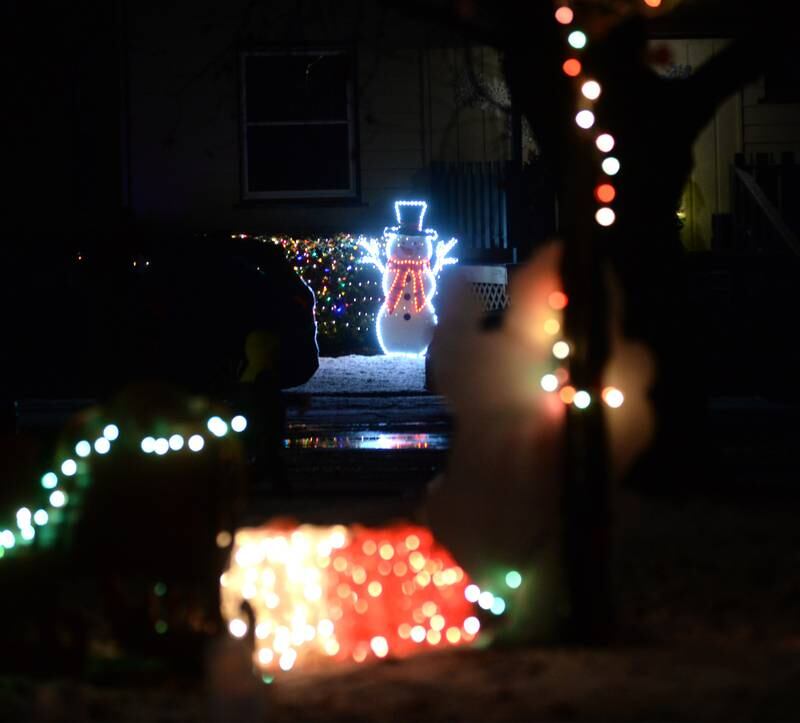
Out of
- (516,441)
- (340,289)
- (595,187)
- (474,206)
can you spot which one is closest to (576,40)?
(595,187)

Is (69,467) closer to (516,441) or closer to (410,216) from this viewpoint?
(516,441)

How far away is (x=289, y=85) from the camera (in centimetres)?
2106

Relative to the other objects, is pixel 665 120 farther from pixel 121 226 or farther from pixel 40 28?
pixel 40 28

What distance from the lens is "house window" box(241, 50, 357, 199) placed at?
68.9 feet

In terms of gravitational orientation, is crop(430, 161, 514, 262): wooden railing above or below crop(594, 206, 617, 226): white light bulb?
above

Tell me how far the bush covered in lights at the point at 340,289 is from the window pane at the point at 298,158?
942mm

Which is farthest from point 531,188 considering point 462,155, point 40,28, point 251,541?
point 251,541

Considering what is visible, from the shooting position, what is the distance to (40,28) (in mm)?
20719

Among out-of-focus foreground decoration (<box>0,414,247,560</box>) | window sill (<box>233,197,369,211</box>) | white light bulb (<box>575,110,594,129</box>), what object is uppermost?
window sill (<box>233,197,369,211</box>)

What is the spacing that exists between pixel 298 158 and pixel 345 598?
49.6 feet

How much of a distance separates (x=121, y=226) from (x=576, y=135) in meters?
13.2

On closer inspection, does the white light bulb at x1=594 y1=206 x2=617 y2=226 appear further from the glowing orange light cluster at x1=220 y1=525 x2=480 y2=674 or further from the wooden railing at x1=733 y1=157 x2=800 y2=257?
the wooden railing at x1=733 y1=157 x2=800 y2=257

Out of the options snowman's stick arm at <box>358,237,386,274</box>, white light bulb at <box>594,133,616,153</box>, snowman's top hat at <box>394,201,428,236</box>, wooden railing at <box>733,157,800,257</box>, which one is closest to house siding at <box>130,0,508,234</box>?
snowman's stick arm at <box>358,237,386,274</box>

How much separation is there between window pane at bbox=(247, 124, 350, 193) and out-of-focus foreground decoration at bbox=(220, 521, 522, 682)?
14.3m
